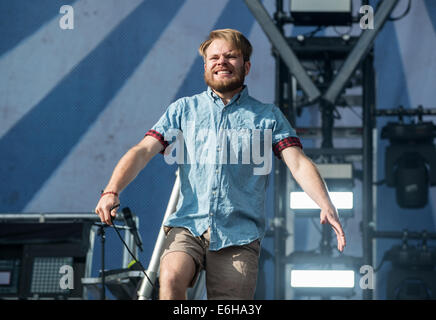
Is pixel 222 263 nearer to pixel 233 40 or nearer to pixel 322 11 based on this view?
pixel 233 40

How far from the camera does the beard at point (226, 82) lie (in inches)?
65.9

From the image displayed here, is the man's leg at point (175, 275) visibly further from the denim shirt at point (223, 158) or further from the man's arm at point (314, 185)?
the man's arm at point (314, 185)

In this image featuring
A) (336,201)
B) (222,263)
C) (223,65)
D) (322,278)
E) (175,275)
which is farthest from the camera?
(336,201)

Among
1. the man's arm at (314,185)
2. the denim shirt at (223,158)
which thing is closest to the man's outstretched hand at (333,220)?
the man's arm at (314,185)

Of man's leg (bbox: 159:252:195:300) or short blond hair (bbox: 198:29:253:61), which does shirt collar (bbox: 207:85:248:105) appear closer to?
short blond hair (bbox: 198:29:253:61)

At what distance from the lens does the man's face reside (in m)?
1.67

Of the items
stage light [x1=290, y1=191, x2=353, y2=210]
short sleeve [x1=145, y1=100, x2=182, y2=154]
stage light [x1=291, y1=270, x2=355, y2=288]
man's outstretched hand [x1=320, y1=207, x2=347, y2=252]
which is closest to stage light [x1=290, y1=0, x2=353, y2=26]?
stage light [x1=290, y1=191, x2=353, y2=210]

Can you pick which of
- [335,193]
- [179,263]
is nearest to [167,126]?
[179,263]

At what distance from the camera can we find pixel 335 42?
3.77 metres

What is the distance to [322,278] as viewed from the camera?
3.56 meters

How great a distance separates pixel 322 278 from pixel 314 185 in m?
2.12

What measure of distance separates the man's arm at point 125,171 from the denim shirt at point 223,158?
0.04 m

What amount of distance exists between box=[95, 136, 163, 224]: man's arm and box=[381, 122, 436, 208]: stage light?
2761 mm

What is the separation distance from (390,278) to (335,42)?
1652 millimetres
